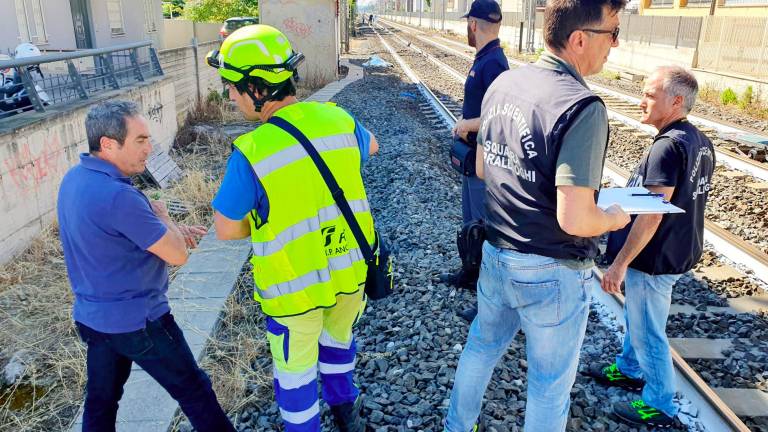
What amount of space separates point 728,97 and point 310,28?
12.3 m

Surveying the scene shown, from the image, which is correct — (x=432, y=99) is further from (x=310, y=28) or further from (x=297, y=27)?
(x=297, y=27)

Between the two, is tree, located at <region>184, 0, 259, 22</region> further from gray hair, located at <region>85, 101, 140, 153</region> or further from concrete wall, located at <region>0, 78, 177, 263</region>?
gray hair, located at <region>85, 101, 140, 153</region>

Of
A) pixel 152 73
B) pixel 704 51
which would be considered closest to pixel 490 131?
pixel 152 73

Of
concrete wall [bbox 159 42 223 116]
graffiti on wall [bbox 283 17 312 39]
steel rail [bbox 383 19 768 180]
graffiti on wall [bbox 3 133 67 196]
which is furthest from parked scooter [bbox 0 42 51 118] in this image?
graffiti on wall [bbox 283 17 312 39]

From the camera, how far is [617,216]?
7.45 feet

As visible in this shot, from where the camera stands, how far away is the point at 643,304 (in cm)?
326

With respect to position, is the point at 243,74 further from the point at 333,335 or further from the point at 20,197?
the point at 20,197

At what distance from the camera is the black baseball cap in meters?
4.42

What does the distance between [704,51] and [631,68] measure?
11.9 ft

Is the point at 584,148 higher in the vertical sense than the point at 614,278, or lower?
higher

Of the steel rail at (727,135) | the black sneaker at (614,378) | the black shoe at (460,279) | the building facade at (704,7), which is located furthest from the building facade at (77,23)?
the building facade at (704,7)

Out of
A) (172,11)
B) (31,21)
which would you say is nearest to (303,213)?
(31,21)

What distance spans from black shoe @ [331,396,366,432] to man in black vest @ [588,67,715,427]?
149 cm

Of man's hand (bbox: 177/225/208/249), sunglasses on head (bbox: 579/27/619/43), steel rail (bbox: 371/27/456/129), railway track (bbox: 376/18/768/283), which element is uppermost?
sunglasses on head (bbox: 579/27/619/43)
